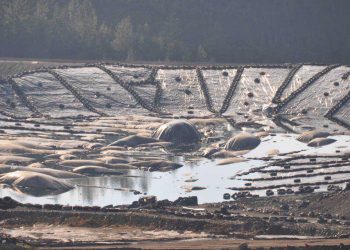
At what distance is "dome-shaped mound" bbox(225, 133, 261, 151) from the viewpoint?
115 meters

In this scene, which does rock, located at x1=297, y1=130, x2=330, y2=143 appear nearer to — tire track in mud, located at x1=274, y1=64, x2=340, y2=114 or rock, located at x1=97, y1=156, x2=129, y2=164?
tire track in mud, located at x1=274, y1=64, x2=340, y2=114

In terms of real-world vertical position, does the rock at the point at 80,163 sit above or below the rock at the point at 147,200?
above

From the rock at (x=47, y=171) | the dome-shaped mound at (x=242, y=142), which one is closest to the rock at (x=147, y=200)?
the rock at (x=47, y=171)

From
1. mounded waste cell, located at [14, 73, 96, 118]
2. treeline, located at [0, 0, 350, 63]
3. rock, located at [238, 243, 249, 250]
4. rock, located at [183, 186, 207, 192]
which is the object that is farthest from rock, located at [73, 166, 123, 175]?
treeline, located at [0, 0, 350, 63]

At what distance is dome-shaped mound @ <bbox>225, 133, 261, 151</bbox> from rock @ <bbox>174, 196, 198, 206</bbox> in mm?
22001

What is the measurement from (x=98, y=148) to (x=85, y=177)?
36.4 feet

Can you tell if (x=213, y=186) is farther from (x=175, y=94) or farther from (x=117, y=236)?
(x=175, y=94)

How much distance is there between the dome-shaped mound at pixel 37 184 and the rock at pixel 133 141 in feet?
53.4

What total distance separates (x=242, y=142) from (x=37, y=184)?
21.5 meters

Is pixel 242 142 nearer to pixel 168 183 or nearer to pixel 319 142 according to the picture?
pixel 319 142

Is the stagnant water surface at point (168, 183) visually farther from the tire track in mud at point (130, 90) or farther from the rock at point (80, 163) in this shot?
the tire track in mud at point (130, 90)

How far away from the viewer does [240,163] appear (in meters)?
110

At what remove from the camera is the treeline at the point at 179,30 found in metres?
171

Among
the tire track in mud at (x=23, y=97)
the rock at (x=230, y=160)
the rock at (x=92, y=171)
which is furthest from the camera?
the tire track in mud at (x=23, y=97)
